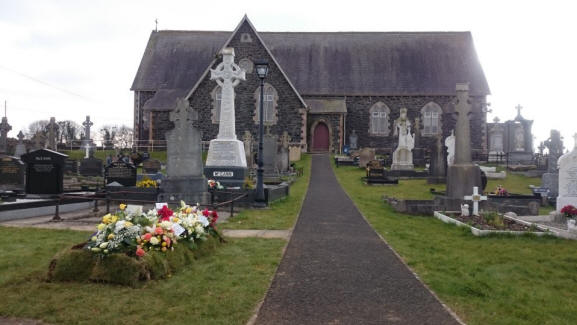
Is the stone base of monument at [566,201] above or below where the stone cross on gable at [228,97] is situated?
below

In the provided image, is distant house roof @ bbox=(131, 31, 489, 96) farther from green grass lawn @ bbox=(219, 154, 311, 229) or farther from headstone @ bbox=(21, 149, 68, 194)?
headstone @ bbox=(21, 149, 68, 194)

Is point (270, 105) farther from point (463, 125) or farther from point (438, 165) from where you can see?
point (463, 125)

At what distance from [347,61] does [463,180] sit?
30478 millimetres

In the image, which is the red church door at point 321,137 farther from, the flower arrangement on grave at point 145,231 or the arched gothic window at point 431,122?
the flower arrangement on grave at point 145,231

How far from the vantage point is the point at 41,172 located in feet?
49.0

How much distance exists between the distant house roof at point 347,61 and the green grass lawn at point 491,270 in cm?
3009

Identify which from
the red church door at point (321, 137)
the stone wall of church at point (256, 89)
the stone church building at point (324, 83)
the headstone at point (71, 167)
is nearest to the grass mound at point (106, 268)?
the headstone at point (71, 167)

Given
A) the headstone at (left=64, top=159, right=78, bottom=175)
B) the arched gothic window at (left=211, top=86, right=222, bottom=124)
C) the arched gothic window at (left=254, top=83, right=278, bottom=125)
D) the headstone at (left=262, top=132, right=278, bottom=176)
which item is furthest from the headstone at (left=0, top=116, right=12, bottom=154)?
the headstone at (left=262, top=132, right=278, bottom=176)

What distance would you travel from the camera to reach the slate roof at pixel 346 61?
134 feet

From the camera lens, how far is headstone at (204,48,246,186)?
1720 cm

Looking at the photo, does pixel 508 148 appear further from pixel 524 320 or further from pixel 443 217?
pixel 524 320

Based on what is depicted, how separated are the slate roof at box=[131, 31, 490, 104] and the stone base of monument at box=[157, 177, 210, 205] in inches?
1072

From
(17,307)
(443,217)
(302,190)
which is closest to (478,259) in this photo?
(443,217)

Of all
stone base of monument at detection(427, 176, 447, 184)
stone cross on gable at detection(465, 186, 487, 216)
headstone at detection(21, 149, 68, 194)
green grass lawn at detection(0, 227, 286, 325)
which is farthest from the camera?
stone base of monument at detection(427, 176, 447, 184)
